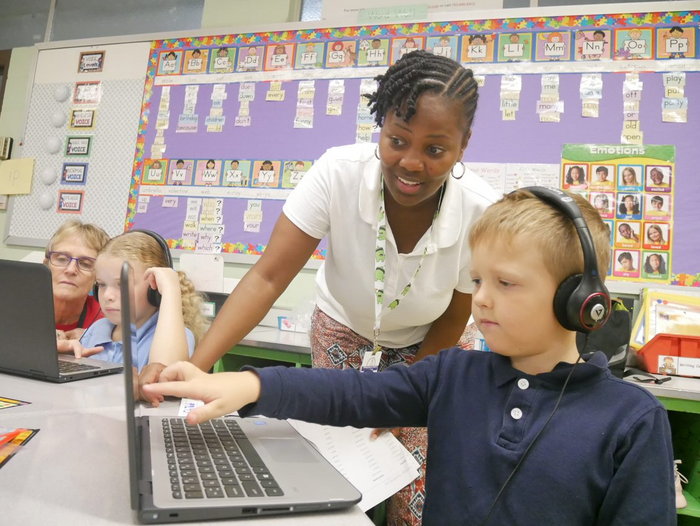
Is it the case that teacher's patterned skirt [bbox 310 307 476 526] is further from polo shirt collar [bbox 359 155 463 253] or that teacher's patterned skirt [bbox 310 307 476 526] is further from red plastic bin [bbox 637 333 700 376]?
red plastic bin [bbox 637 333 700 376]

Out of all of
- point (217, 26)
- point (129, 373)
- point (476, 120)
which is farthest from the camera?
point (217, 26)

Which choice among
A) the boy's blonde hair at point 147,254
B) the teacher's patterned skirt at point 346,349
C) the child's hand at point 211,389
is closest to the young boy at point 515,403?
the child's hand at point 211,389

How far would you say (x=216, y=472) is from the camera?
52cm

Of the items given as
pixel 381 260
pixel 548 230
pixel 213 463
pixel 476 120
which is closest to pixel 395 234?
pixel 381 260

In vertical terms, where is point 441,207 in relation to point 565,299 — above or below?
above

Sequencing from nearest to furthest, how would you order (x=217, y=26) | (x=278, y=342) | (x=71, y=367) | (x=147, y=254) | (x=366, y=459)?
(x=366, y=459) < (x=71, y=367) < (x=147, y=254) < (x=278, y=342) < (x=217, y=26)

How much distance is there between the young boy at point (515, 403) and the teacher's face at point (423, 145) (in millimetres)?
228

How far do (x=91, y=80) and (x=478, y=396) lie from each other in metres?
2.92

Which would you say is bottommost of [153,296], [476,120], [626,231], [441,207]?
[153,296]

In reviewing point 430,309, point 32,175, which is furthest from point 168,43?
point 430,309

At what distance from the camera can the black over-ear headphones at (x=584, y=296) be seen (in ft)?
2.10

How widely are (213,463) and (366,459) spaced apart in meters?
0.31

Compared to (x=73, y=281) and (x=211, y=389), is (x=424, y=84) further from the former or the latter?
(x=73, y=281)

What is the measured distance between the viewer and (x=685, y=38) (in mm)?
2051
